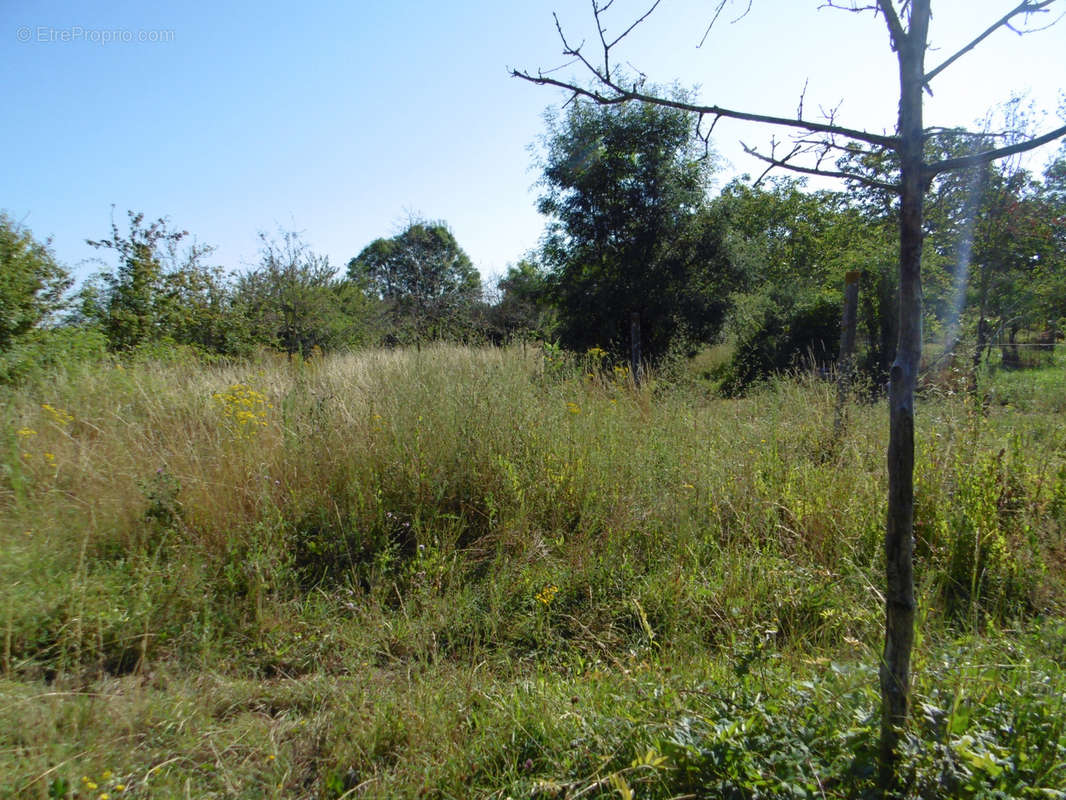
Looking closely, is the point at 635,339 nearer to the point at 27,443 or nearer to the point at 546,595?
the point at 546,595

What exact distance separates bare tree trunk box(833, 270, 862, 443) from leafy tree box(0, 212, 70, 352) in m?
10.0

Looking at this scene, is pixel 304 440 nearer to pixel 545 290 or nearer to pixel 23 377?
pixel 23 377

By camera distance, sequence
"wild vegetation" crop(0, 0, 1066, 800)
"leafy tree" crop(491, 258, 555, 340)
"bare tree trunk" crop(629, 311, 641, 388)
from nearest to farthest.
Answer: "wild vegetation" crop(0, 0, 1066, 800)
"bare tree trunk" crop(629, 311, 641, 388)
"leafy tree" crop(491, 258, 555, 340)

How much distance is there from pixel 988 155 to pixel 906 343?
1.66ft

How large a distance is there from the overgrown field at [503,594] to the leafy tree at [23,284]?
3.27 meters

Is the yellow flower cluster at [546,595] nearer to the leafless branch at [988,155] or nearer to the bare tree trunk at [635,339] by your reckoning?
the leafless branch at [988,155]

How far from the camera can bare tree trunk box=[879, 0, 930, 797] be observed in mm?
1456

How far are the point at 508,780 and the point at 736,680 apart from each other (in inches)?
37.3

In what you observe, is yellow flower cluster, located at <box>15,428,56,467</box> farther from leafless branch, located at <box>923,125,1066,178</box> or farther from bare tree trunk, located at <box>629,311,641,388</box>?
bare tree trunk, located at <box>629,311,641,388</box>

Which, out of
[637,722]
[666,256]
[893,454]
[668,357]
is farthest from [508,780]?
[666,256]

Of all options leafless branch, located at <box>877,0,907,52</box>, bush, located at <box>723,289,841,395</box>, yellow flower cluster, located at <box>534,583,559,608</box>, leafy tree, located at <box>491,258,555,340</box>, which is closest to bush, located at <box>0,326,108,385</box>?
yellow flower cluster, located at <box>534,583,559,608</box>

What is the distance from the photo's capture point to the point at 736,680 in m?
2.15

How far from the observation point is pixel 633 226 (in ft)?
42.2

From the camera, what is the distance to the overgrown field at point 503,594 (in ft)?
5.77
